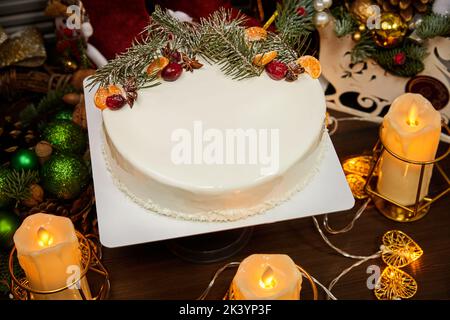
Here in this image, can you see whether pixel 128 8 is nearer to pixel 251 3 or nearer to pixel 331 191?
pixel 251 3

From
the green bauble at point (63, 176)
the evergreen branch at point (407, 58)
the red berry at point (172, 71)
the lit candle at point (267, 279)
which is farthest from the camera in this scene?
the evergreen branch at point (407, 58)

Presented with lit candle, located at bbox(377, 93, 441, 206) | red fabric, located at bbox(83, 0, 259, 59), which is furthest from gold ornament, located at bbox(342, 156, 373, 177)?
red fabric, located at bbox(83, 0, 259, 59)

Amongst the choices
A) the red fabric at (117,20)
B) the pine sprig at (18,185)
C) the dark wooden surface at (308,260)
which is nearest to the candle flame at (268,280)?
the dark wooden surface at (308,260)

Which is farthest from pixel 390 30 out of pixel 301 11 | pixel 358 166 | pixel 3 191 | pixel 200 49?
pixel 3 191

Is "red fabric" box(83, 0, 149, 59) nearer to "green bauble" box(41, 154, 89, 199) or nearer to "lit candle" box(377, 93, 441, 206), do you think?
"green bauble" box(41, 154, 89, 199)

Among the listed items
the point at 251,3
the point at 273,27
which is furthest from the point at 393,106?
the point at 251,3

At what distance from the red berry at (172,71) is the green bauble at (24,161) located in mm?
→ 323

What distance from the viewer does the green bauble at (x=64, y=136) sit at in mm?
1199

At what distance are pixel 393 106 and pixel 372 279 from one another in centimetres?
31

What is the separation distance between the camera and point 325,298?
1133mm

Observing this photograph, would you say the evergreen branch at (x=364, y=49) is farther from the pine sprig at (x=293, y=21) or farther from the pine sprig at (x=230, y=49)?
the pine sprig at (x=230, y=49)

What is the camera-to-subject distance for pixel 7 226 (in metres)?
1.13

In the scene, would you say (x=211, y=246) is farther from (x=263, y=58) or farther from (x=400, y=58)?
(x=400, y=58)

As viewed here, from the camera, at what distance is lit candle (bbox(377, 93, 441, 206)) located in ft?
3.58
